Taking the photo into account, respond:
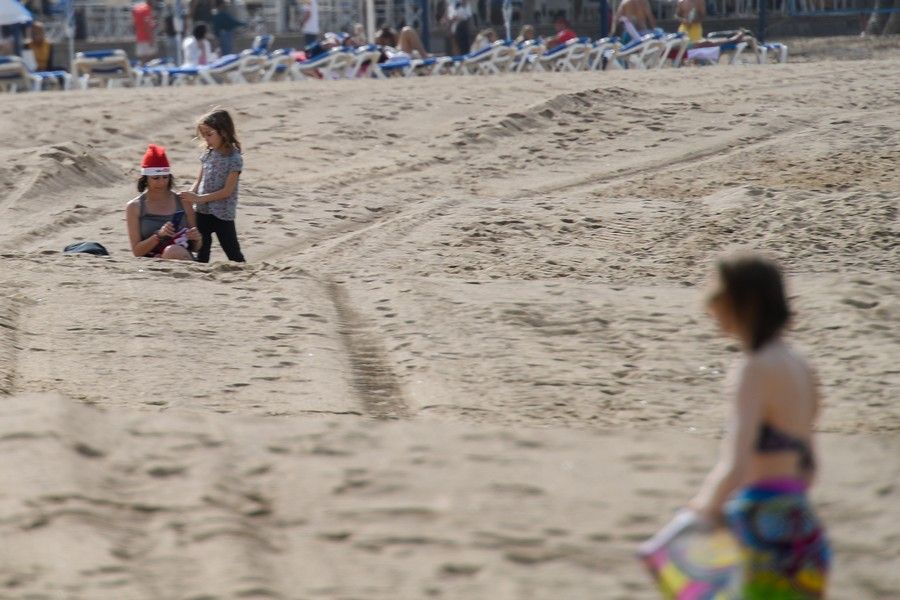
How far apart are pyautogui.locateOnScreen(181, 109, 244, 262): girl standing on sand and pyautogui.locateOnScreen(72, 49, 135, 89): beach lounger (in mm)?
15336

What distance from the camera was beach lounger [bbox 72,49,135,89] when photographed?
2466cm

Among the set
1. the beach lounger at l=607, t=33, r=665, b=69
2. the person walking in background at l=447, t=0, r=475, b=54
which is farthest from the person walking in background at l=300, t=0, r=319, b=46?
the beach lounger at l=607, t=33, r=665, b=69

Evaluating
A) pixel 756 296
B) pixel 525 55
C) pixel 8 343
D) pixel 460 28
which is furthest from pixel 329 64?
pixel 756 296

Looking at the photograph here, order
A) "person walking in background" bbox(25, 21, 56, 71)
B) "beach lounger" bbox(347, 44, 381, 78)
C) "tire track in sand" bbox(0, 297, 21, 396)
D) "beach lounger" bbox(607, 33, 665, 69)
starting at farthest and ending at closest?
1. "beach lounger" bbox(607, 33, 665, 69)
2. "person walking in background" bbox(25, 21, 56, 71)
3. "beach lounger" bbox(347, 44, 381, 78)
4. "tire track in sand" bbox(0, 297, 21, 396)

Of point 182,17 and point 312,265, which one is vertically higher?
point 182,17

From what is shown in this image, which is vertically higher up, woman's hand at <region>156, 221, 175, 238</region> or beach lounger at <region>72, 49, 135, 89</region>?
beach lounger at <region>72, 49, 135, 89</region>

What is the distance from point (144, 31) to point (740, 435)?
27.4 metres

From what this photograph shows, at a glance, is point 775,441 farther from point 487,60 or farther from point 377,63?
point 487,60

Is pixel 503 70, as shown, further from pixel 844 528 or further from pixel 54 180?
pixel 844 528

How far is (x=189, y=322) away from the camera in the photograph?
28.1ft

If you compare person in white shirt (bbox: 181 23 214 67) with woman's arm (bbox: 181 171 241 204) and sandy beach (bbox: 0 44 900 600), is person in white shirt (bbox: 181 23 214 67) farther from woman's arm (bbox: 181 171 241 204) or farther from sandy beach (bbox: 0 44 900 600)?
woman's arm (bbox: 181 171 241 204)

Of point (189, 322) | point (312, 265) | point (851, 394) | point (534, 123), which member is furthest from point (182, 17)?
point (851, 394)

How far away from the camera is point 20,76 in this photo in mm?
23641

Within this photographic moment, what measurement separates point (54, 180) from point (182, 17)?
1680cm
